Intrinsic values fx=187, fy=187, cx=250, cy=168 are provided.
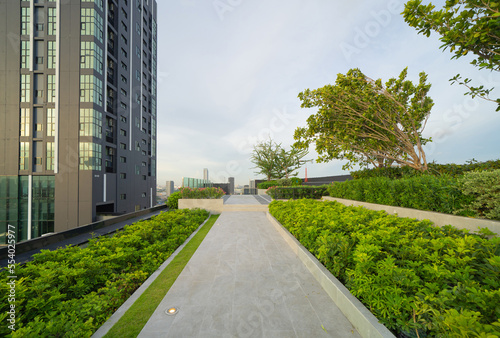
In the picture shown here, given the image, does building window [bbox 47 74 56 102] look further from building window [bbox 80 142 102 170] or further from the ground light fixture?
the ground light fixture

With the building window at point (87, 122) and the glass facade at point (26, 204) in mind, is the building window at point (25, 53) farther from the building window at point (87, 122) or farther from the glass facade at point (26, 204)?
the glass facade at point (26, 204)

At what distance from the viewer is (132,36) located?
3067cm

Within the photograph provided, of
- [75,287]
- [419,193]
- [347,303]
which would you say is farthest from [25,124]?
[419,193]

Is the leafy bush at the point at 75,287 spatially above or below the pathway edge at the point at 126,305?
above

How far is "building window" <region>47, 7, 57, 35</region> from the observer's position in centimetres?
2167

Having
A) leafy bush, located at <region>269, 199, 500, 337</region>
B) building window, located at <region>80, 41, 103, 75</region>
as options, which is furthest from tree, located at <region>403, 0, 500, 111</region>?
building window, located at <region>80, 41, 103, 75</region>

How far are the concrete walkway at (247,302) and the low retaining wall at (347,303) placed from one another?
0.35 feet

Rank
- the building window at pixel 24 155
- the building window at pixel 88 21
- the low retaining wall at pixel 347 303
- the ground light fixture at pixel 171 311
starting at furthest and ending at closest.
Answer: the building window at pixel 88 21 → the building window at pixel 24 155 → the ground light fixture at pixel 171 311 → the low retaining wall at pixel 347 303

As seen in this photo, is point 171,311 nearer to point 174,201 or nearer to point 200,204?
point 200,204

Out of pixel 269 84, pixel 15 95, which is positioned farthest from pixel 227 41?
pixel 15 95

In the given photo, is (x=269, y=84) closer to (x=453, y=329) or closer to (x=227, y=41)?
(x=227, y=41)

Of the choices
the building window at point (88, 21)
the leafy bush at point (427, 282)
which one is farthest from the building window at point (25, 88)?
the leafy bush at point (427, 282)

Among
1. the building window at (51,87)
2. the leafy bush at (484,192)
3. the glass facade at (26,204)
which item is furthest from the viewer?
the building window at (51,87)

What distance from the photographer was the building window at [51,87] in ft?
70.3
